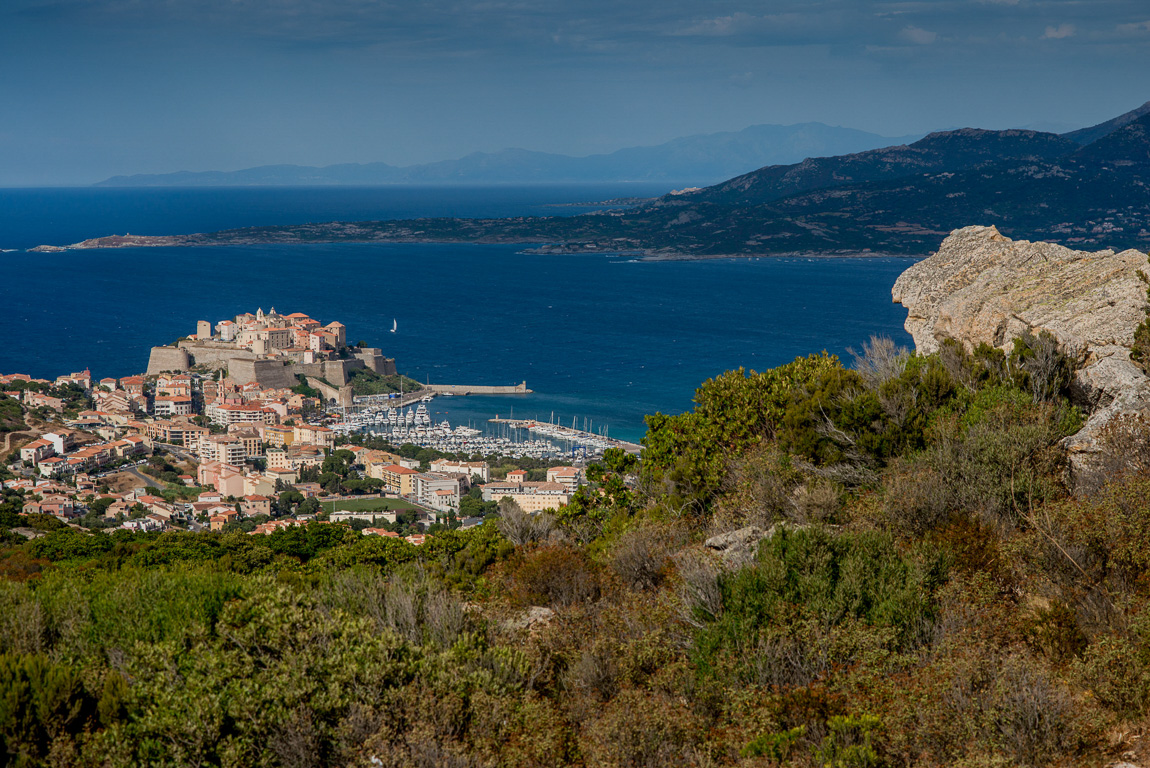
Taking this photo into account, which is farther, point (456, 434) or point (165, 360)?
A: point (165, 360)

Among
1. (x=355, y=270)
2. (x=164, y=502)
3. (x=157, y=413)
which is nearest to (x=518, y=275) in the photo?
(x=355, y=270)

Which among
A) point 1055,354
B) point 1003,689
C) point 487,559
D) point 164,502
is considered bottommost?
point 164,502

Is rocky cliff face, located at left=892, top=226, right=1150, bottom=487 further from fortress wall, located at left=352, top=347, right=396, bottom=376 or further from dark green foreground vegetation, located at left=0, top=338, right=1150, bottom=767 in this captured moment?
fortress wall, located at left=352, top=347, right=396, bottom=376

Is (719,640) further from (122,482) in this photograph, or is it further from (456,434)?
(456,434)

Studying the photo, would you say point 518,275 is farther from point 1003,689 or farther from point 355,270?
point 1003,689

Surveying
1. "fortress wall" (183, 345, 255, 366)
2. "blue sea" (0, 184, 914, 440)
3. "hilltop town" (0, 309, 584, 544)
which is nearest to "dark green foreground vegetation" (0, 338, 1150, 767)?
"hilltop town" (0, 309, 584, 544)

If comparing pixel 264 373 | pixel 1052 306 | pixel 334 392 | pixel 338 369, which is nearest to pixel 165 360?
pixel 264 373
